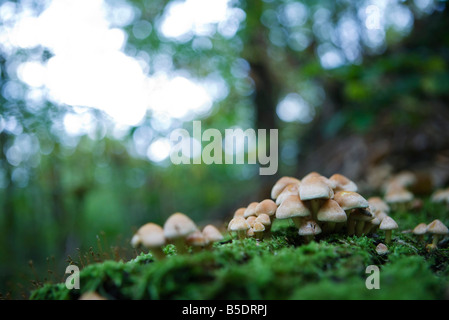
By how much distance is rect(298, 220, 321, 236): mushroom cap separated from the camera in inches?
80.0

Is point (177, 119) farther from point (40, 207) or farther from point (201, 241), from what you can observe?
point (40, 207)

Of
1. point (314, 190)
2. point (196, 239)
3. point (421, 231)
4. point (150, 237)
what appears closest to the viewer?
point (150, 237)

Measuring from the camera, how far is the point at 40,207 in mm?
11680

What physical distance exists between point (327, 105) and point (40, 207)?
12096 millimetres

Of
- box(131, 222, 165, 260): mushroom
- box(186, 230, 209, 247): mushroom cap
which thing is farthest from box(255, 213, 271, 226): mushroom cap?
box(131, 222, 165, 260): mushroom

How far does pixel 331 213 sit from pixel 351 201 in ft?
0.63

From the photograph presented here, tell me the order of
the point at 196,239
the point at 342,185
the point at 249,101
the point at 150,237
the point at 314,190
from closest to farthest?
the point at 150,237 < the point at 196,239 < the point at 314,190 < the point at 342,185 < the point at 249,101

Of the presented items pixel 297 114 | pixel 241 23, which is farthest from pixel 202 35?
pixel 297 114

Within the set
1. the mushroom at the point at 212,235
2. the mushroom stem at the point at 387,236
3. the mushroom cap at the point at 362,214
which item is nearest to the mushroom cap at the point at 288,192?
the mushroom cap at the point at 362,214

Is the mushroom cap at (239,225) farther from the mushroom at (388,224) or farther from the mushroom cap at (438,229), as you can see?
the mushroom cap at (438,229)

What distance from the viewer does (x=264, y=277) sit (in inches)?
55.0

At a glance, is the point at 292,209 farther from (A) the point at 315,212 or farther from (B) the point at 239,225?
(B) the point at 239,225

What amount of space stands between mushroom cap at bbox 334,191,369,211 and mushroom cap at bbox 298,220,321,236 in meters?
0.24

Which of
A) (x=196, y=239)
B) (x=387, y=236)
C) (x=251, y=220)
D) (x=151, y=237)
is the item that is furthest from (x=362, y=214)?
(x=151, y=237)
